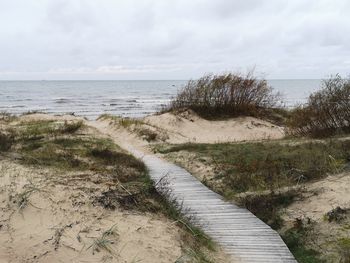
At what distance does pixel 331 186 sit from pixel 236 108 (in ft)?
52.4

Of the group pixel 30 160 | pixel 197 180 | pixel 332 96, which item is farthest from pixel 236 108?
pixel 30 160

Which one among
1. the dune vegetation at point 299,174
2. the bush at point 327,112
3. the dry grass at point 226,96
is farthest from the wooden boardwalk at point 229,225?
the dry grass at point 226,96

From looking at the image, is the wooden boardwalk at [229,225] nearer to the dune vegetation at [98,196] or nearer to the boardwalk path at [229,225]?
the boardwalk path at [229,225]

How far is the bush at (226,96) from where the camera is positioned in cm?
2416

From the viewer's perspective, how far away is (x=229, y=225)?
24.6 ft

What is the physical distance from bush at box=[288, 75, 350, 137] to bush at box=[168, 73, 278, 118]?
7.53 m

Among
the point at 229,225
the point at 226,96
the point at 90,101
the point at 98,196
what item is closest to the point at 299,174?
the point at 229,225

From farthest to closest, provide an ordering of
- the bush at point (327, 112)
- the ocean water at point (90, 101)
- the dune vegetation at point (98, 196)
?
the ocean water at point (90, 101) → the bush at point (327, 112) → the dune vegetation at point (98, 196)

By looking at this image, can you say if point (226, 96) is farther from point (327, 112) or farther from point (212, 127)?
point (327, 112)

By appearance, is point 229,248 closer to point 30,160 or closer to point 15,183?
point 15,183

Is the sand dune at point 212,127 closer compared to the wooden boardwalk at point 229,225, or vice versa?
the wooden boardwalk at point 229,225

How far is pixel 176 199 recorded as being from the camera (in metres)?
8.42

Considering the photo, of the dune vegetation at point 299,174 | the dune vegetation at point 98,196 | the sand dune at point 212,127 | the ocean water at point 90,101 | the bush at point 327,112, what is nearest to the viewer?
the dune vegetation at point 98,196

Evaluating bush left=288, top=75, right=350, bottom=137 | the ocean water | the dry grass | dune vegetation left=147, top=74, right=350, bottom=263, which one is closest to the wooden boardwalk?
dune vegetation left=147, top=74, right=350, bottom=263
